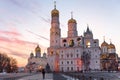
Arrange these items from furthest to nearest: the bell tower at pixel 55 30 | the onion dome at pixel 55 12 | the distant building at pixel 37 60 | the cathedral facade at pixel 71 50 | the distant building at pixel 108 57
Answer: the distant building at pixel 37 60
the distant building at pixel 108 57
the onion dome at pixel 55 12
the bell tower at pixel 55 30
the cathedral facade at pixel 71 50

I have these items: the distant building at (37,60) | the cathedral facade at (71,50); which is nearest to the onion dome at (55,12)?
the cathedral facade at (71,50)

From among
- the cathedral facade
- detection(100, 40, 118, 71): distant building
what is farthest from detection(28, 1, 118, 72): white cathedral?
detection(100, 40, 118, 71): distant building

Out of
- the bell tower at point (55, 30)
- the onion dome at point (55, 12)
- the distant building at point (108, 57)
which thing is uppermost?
the onion dome at point (55, 12)

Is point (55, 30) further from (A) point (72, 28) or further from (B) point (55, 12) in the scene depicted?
(A) point (72, 28)

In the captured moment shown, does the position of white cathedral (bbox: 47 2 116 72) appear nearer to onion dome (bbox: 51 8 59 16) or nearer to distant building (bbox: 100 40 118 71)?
onion dome (bbox: 51 8 59 16)

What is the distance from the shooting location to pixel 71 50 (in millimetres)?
117938

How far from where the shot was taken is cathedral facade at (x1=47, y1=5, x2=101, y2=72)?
116 meters

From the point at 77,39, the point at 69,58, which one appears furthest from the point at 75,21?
the point at 69,58

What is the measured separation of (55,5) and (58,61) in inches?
1178

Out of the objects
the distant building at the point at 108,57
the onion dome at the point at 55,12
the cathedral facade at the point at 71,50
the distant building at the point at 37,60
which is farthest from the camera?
the distant building at the point at 37,60

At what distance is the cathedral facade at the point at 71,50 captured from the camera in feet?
381

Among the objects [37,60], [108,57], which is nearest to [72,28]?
[108,57]

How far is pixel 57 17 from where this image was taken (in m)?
122

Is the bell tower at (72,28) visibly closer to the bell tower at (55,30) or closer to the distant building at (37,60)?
the bell tower at (55,30)
